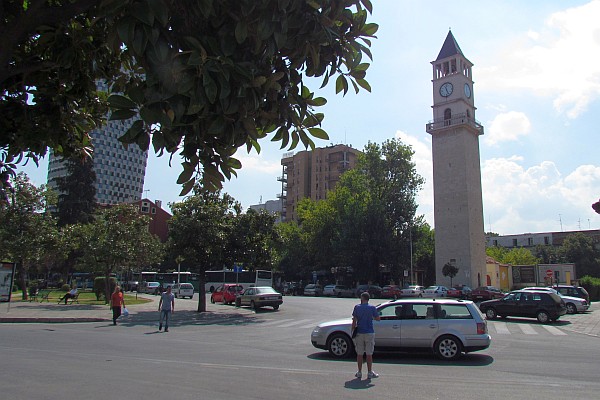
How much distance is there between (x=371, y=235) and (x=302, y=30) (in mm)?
58273

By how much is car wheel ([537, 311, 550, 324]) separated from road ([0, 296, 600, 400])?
5.74 meters

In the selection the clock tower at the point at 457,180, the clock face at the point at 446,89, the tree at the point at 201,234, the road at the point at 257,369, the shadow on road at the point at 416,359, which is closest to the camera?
the road at the point at 257,369

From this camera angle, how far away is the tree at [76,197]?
211ft

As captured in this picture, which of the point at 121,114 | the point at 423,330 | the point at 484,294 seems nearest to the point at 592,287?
the point at 484,294

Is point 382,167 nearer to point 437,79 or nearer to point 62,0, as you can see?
point 437,79

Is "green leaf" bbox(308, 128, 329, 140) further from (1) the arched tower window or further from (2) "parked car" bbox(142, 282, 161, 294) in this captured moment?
(1) the arched tower window

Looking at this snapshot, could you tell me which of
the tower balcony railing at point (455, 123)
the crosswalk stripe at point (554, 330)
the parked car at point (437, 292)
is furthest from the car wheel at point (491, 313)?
the tower balcony railing at point (455, 123)

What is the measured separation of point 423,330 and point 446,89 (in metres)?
61.7

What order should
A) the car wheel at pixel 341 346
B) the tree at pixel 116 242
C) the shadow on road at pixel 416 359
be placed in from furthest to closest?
1. the tree at pixel 116 242
2. the car wheel at pixel 341 346
3. the shadow on road at pixel 416 359

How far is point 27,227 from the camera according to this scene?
3369cm

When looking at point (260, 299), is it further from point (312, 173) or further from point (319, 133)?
point (312, 173)

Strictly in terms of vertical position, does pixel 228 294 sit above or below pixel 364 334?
below

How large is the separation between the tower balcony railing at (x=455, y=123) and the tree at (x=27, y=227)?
1973 inches

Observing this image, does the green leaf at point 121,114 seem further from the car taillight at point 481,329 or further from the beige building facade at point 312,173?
the beige building facade at point 312,173
